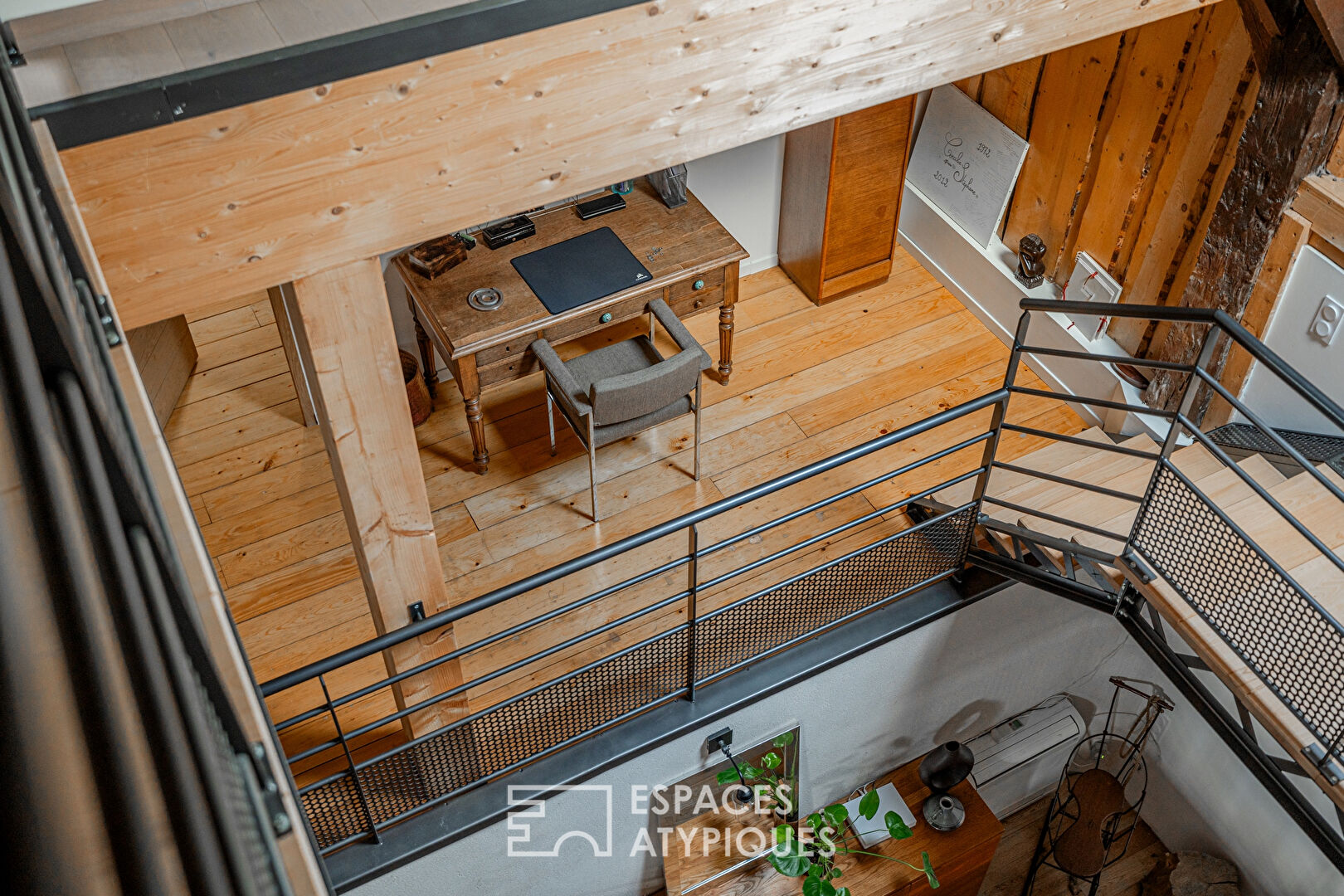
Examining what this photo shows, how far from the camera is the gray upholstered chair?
3697 millimetres

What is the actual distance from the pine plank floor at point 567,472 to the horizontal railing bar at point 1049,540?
0.63 meters

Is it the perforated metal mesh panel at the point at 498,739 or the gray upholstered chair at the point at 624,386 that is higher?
the gray upholstered chair at the point at 624,386

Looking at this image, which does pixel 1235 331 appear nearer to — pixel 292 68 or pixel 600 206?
pixel 292 68

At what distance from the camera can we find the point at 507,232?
4.18 metres

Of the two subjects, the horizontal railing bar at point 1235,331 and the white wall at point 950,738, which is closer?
the horizontal railing bar at point 1235,331

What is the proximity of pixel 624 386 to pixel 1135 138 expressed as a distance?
2111mm

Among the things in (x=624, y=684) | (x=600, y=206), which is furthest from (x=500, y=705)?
(x=600, y=206)

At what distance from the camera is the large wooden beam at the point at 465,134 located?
6.13 feet

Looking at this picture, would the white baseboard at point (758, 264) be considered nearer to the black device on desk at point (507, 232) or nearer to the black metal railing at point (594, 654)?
the black device on desk at point (507, 232)

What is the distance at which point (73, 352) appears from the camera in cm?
70

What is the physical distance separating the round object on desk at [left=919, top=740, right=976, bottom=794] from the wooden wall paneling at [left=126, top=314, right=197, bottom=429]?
307 centimetres

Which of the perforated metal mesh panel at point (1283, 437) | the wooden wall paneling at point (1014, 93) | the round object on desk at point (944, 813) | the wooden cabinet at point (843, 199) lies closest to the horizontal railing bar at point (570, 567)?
the perforated metal mesh panel at point (1283, 437)

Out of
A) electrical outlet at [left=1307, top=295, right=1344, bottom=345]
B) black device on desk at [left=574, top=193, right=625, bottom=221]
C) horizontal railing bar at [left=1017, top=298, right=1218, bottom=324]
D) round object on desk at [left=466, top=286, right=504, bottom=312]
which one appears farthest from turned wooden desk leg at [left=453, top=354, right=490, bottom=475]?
electrical outlet at [left=1307, top=295, right=1344, bottom=345]

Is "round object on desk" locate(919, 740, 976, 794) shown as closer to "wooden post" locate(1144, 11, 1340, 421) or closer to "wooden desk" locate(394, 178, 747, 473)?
"wooden post" locate(1144, 11, 1340, 421)
